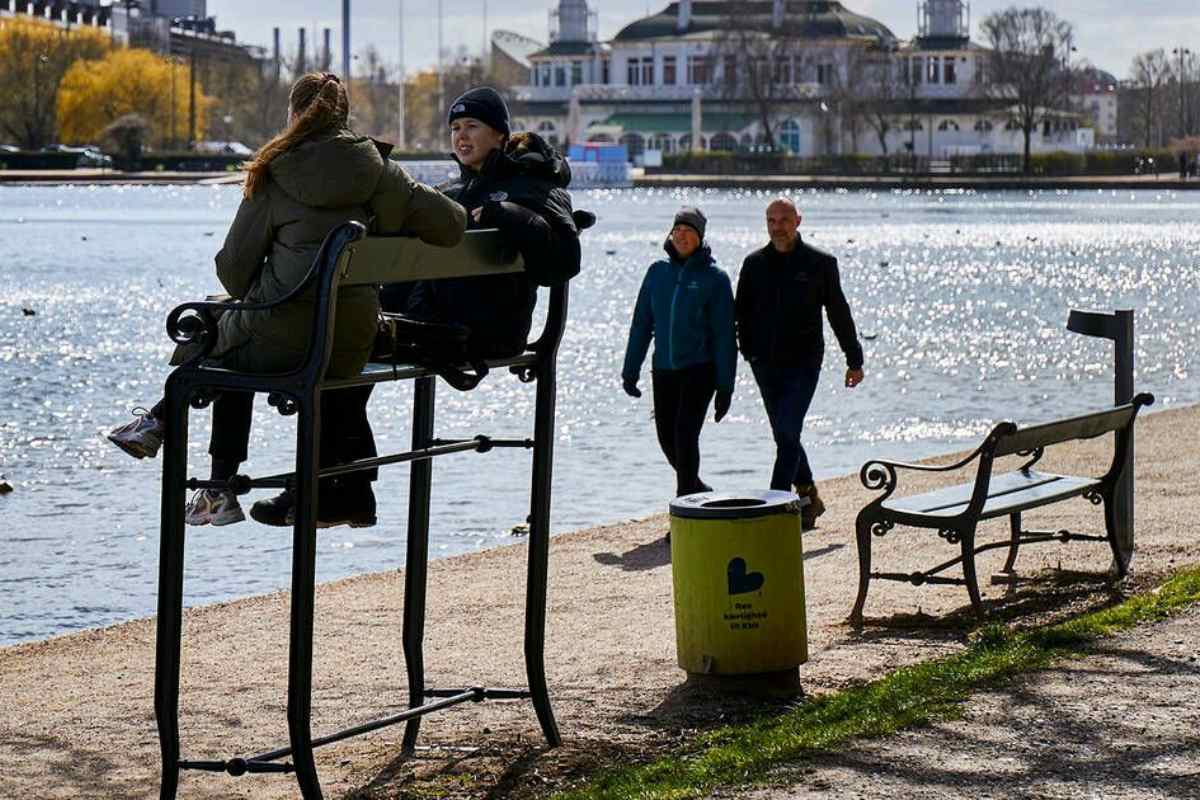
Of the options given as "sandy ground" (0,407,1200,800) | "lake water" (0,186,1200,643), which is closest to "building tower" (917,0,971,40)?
"lake water" (0,186,1200,643)

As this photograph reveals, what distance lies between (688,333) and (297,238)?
640 cm

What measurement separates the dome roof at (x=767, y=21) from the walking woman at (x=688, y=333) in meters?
141

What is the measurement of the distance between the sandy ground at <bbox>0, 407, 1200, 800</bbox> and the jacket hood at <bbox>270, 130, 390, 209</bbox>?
6.06ft

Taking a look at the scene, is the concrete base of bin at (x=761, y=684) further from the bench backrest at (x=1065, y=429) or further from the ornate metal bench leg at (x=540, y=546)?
the bench backrest at (x=1065, y=429)

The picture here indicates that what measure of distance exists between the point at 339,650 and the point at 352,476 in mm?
3326

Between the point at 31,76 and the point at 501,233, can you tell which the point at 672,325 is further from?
the point at 31,76

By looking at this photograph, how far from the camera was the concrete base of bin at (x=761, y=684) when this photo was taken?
7684 millimetres

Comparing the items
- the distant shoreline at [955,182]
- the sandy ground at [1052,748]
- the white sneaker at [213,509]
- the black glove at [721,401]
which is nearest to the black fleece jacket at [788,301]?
the black glove at [721,401]

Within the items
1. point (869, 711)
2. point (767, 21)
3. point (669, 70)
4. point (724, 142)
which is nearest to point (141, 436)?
point (869, 711)

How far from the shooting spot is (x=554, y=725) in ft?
23.5

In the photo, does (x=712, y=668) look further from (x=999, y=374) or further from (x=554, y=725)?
(x=999, y=374)

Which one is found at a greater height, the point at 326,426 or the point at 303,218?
the point at 303,218

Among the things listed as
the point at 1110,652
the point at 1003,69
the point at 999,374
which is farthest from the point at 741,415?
the point at 1003,69

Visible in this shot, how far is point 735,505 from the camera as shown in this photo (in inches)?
297
